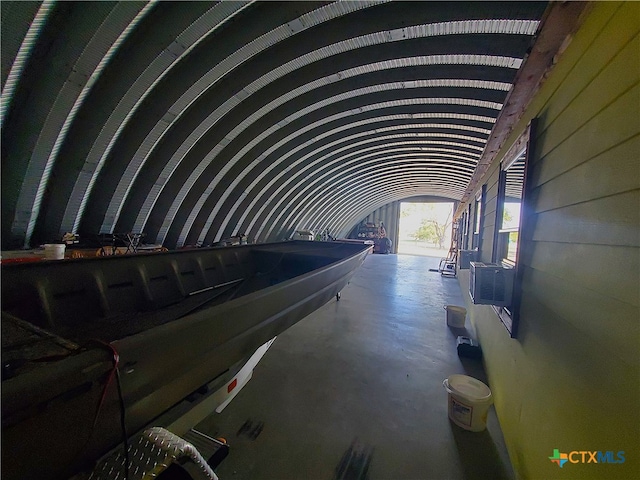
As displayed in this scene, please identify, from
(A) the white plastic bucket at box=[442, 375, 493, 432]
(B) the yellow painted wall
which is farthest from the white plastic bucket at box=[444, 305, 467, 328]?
(B) the yellow painted wall

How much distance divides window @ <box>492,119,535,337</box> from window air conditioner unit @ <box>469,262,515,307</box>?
69 mm

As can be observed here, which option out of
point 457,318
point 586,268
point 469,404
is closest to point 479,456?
point 469,404

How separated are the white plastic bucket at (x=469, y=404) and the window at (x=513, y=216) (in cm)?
50

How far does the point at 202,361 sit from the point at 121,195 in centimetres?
352

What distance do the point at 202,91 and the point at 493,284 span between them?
369cm

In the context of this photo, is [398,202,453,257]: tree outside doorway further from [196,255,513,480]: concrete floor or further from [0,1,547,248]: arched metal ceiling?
[196,255,513,480]: concrete floor

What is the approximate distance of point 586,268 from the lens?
106 cm

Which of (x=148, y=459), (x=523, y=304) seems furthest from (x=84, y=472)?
(x=523, y=304)

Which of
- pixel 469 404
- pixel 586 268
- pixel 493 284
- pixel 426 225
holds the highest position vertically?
pixel 426 225

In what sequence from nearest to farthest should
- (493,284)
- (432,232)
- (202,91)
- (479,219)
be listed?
1. (493,284)
2. (202,91)
3. (479,219)
4. (432,232)

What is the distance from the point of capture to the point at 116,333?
1500 mm

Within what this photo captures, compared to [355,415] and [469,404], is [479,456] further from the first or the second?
[355,415]

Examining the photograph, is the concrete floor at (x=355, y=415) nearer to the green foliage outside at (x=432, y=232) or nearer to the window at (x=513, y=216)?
the window at (x=513, y=216)

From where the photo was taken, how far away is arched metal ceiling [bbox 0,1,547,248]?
2418mm
